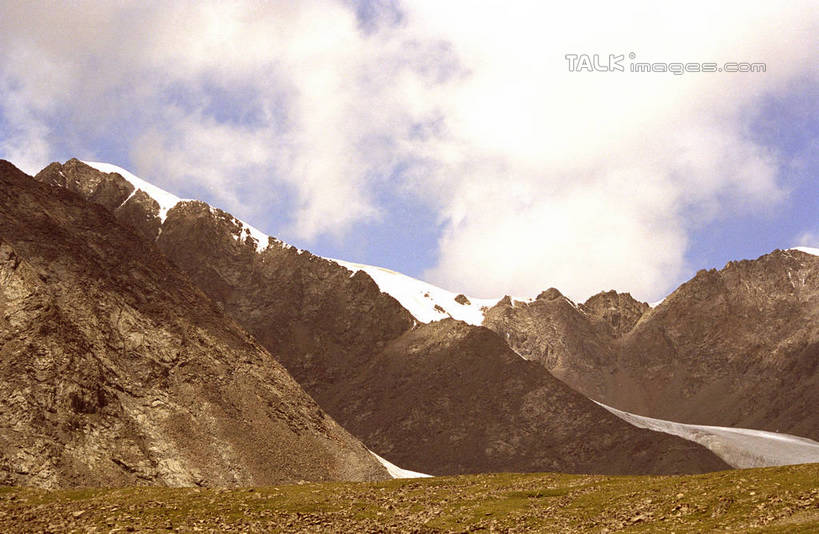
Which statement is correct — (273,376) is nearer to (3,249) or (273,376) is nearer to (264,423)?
(264,423)

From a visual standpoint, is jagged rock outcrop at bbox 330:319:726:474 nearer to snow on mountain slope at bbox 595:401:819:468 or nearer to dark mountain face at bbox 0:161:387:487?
snow on mountain slope at bbox 595:401:819:468

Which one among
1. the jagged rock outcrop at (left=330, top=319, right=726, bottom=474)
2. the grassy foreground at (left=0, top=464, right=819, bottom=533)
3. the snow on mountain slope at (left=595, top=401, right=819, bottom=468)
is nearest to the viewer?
the grassy foreground at (left=0, top=464, right=819, bottom=533)

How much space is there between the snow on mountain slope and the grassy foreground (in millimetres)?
118258

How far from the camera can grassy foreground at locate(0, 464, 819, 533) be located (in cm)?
4375

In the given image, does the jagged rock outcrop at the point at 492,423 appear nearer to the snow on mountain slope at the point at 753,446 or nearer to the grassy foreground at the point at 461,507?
the snow on mountain slope at the point at 753,446

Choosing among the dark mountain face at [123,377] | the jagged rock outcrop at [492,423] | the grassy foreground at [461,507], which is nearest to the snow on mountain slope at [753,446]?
the jagged rock outcrop at [492,423]

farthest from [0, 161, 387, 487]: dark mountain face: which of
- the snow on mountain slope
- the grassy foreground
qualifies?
the snow on mountain slope

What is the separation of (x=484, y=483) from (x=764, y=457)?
4846 inches

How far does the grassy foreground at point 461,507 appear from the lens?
43.8 m

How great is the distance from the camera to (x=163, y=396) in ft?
341

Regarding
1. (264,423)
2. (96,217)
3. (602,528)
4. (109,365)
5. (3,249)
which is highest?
(96,217)

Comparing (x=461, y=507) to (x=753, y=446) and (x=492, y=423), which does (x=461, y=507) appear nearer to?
(x=492, y=423)

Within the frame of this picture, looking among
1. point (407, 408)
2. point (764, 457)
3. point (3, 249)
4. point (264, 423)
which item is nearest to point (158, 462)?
point (264, 423)

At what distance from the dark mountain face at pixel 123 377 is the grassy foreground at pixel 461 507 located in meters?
19.3
